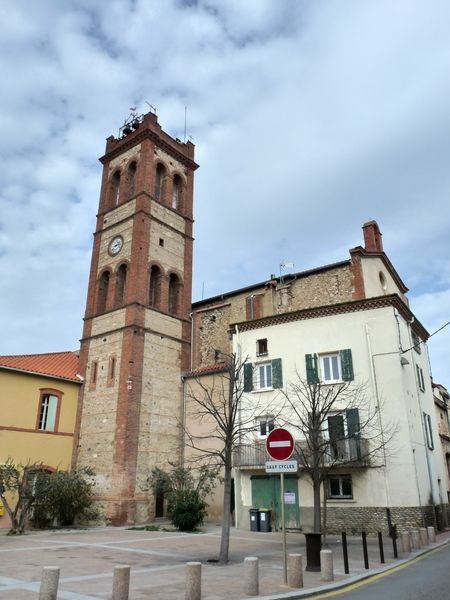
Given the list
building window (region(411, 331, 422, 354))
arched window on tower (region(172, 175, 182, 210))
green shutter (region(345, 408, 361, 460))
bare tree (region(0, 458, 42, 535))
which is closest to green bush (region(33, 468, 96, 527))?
bare tree (region(0, 458, 42, 535))

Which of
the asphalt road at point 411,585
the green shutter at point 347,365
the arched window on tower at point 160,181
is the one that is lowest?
the asphalt road at point 411,585

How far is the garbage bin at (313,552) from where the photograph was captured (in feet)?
33.4

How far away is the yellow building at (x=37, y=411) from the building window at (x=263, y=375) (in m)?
9.63

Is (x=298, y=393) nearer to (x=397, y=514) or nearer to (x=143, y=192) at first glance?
(x=397, y=514)

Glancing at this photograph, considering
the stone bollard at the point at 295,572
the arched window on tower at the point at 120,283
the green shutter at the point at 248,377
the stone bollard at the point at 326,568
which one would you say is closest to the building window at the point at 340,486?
the green shutter at the point at 248,377

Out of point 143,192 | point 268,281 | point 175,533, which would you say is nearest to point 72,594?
point 175,533

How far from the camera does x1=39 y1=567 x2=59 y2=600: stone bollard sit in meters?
6.57

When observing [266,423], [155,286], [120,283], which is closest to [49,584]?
[266,423]

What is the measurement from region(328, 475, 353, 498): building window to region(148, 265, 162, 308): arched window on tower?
45.4ft

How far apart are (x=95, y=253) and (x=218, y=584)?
2482cm

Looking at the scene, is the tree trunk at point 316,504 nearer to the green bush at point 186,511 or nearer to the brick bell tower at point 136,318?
the green bush at point 186,511

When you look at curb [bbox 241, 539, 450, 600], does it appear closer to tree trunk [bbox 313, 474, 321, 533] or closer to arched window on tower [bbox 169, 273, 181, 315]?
tree trunk [bbox 313, 474, 321, 533]

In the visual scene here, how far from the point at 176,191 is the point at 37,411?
16.9 meters

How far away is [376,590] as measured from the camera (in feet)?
27.4
